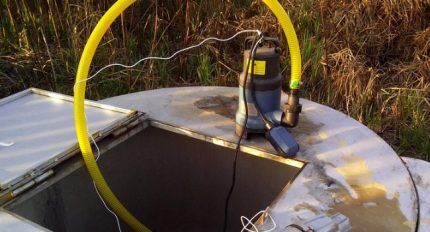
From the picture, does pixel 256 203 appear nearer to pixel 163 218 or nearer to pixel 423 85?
pixel 163 218

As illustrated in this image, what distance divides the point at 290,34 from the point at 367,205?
484 mm

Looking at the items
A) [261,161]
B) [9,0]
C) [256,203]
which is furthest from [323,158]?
[9,0]

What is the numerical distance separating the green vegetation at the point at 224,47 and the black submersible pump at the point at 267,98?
4.48ft

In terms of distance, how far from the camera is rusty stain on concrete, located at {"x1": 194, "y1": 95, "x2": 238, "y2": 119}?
1.58 meters

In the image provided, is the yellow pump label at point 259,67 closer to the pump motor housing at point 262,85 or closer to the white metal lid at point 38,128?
the pump motor housing at point 262,85

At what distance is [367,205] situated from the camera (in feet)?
3.70

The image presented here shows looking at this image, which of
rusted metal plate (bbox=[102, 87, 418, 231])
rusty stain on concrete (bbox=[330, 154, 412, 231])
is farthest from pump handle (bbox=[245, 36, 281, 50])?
rusty stain on concrete (bbox=[330, 154, 412, 231])

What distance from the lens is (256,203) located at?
5.07 feet

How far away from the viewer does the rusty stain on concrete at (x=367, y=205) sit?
42.1 inches

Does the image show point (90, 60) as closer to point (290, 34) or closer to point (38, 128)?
point (38, 128)

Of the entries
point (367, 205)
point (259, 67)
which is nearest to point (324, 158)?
point (367, 205)

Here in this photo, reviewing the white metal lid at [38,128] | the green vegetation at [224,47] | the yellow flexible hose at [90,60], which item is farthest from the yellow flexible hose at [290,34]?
the green vegetation at [224,47]

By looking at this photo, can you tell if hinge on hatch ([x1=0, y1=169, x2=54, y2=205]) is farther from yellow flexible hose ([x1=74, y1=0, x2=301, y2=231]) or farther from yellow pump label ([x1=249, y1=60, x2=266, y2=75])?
yellow pump label ([x1=249, y1=60, x2=266, y2=75])

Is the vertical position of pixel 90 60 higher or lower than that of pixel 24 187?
higher
